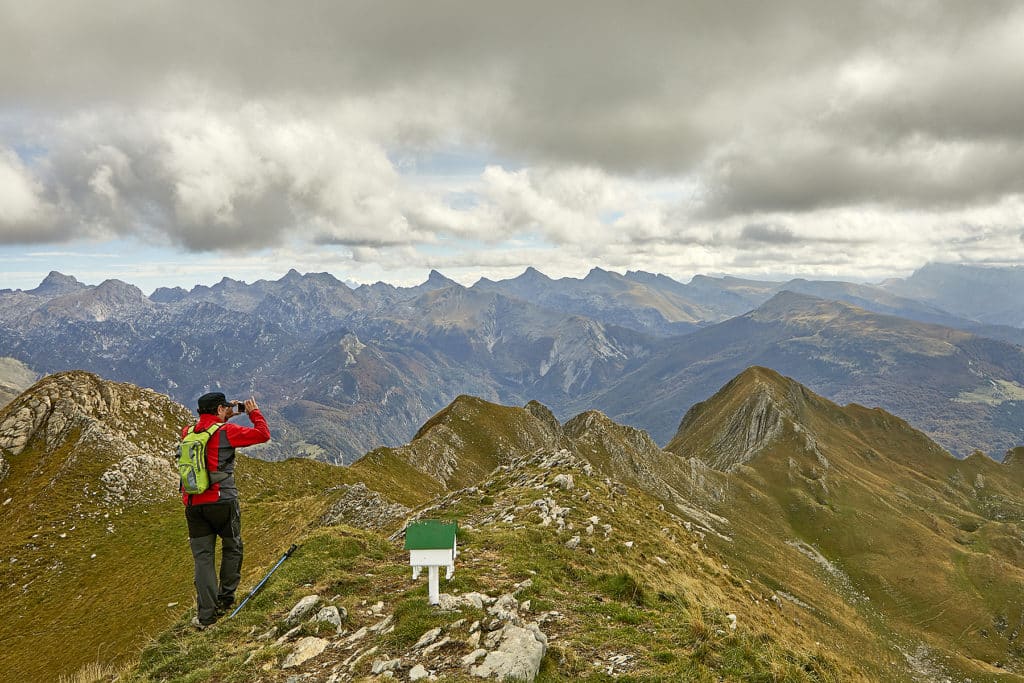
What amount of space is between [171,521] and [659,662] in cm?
4501

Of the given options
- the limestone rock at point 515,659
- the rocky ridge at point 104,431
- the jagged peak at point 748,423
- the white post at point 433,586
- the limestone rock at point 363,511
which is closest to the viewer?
the limestone rock at point 515,659

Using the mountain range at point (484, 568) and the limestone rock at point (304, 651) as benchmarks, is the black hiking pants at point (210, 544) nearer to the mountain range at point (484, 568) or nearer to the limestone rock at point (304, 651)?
the mountain range at point (484, 568)

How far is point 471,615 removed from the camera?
1246 cm

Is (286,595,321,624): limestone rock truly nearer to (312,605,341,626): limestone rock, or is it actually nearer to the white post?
(312,605,341,626): limestone rock

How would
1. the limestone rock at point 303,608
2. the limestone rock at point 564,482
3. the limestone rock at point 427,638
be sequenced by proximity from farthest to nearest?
the limestone rock at point 564,482 → the limestone rock at point 303,608 → the limestone rock at point 427,638

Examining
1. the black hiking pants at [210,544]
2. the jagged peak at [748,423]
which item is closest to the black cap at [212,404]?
the black hiking pants at [210,544]

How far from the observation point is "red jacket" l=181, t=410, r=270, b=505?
13.1 meters

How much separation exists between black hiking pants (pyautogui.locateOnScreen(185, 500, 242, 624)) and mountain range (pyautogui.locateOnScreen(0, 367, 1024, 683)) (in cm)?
83

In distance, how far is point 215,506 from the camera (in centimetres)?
1338

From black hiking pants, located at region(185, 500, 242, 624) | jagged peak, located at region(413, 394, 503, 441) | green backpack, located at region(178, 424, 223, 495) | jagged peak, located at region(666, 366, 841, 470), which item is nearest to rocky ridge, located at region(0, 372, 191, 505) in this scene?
black hiking pants, located at region(185, 500, 242, 624)

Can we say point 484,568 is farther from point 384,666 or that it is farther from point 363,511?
point 363,511

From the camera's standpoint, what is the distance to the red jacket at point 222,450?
13055mm

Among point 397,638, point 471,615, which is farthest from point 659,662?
point 397,638

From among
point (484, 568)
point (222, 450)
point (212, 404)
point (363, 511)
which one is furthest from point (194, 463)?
point (363, 511)
